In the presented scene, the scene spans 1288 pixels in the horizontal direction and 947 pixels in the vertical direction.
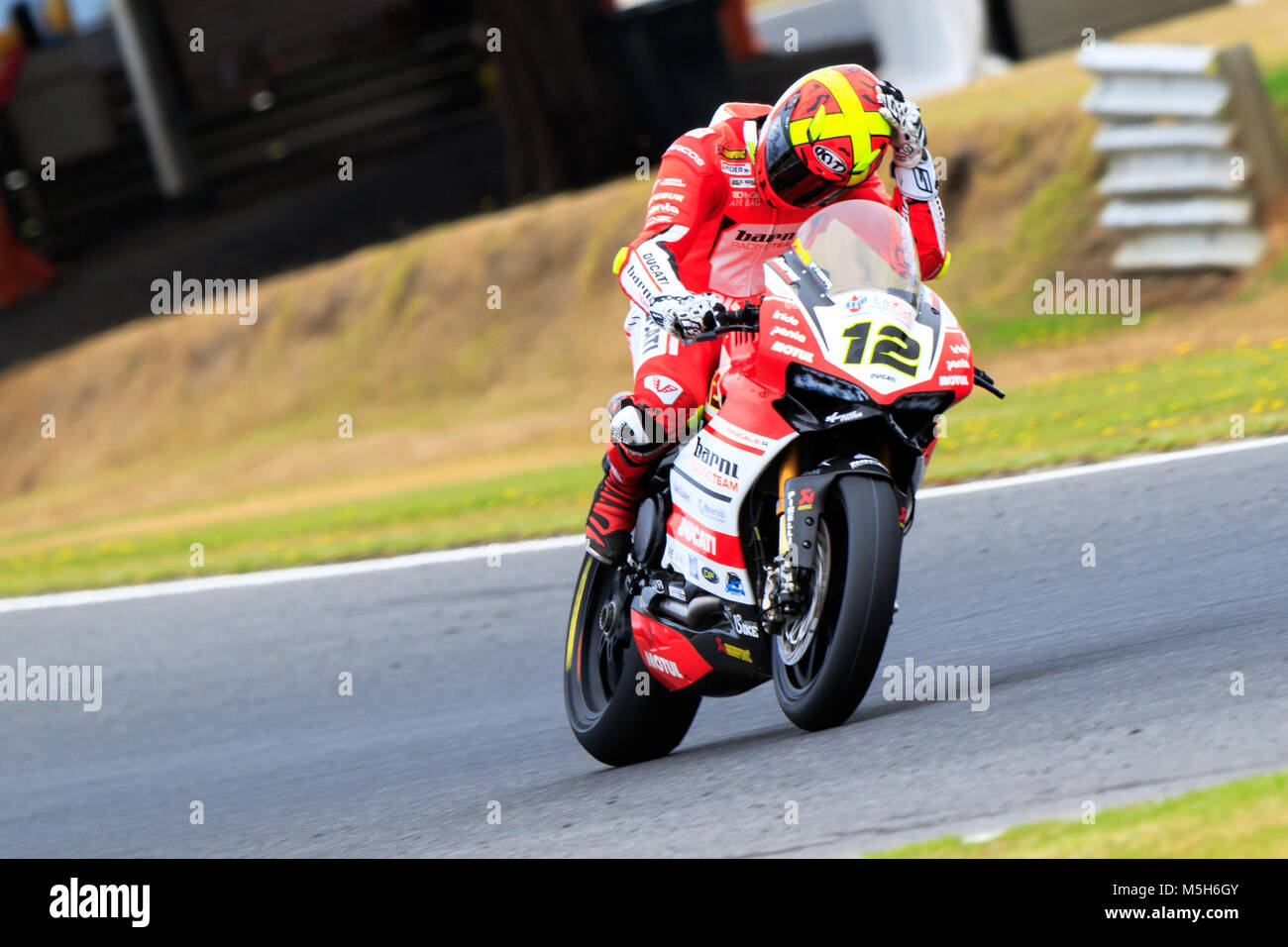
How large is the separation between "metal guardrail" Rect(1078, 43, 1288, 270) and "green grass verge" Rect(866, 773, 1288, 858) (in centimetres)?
996

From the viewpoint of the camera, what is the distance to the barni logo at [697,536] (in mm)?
5027

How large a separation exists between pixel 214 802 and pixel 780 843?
2.73 metres

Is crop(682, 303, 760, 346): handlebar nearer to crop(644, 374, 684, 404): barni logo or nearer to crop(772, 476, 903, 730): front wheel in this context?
crop(644, 374, 684, 404): barni logo

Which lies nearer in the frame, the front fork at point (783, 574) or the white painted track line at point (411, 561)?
the front fork at point (783, 574)

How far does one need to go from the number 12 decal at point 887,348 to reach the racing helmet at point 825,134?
501 millimetres

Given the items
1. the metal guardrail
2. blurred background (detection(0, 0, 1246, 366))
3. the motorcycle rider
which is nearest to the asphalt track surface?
the motorcycle rider

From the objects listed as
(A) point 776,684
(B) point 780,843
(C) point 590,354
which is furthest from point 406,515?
(B) point 780,843

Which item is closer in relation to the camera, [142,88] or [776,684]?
[776,684]

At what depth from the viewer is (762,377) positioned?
190 inches

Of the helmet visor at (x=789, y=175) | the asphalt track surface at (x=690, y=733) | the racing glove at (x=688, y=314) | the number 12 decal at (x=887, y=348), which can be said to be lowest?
the asphalt track surface at (x=690, y=733)

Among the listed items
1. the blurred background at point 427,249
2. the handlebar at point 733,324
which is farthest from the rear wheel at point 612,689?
the blurred background at point 427,249

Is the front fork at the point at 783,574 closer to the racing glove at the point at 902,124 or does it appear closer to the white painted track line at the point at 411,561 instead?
the racing glove at the point at 902,124

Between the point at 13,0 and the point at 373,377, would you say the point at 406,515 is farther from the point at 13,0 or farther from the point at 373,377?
the point at 13,0

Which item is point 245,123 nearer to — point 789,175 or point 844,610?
point 789,175
